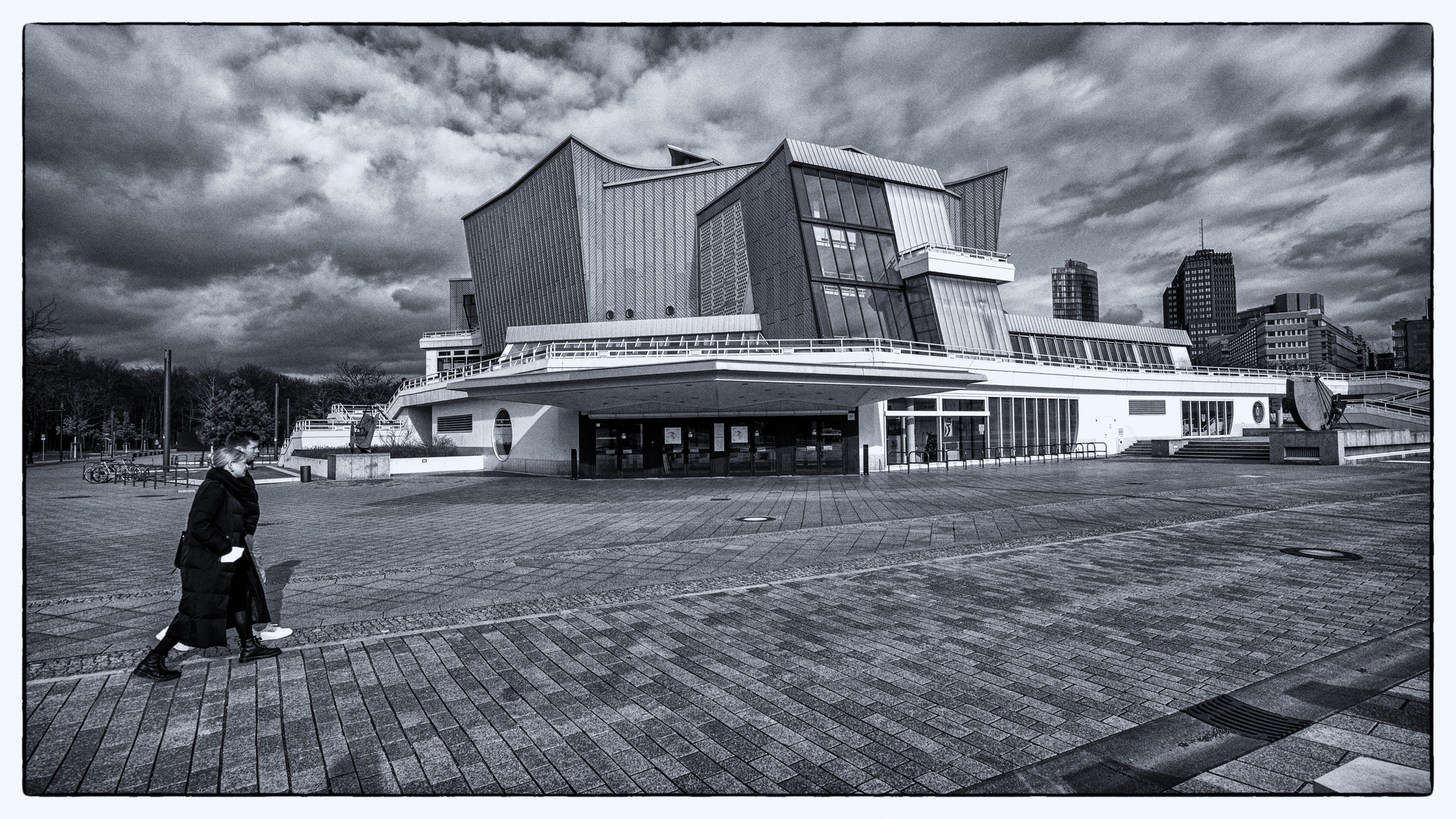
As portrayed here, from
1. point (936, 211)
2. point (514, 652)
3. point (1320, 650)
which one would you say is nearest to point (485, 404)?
point (936, 211)

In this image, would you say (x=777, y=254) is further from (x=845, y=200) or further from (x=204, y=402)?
(x=204, y=402)

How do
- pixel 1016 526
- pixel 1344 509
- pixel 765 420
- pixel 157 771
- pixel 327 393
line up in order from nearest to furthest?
pixel 157 771, pixel 1016 526, pixel 1344 509, pixel 765 420, pixel 327 393

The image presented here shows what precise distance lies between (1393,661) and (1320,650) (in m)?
0.37

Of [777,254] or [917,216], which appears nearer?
[777,254]

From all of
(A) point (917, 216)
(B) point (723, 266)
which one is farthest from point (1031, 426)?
(B) point (723, 266)

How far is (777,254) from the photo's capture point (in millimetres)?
34938

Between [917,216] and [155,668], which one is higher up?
[917,216]

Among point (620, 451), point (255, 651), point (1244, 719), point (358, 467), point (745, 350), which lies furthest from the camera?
point (745, 350)

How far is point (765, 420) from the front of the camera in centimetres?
2511

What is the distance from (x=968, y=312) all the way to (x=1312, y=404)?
14.2 metres

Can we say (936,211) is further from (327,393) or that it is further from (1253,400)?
(327,393)

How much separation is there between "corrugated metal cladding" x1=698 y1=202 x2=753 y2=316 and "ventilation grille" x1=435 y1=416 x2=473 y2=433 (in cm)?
1549

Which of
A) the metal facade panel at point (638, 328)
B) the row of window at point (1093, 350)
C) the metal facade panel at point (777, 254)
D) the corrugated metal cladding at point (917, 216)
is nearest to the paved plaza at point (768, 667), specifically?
the metal facade panel at point (777, 254)

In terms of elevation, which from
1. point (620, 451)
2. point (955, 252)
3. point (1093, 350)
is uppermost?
point (955, 252)
